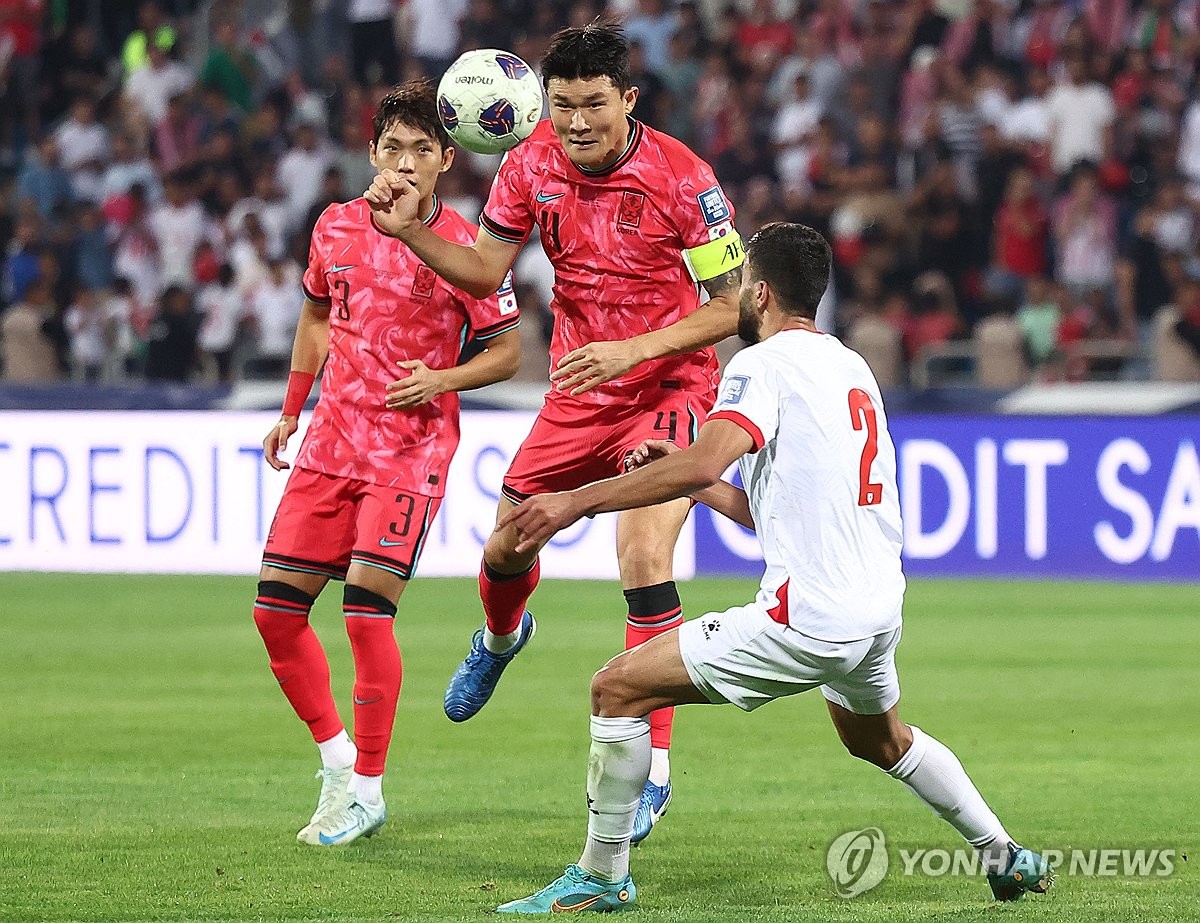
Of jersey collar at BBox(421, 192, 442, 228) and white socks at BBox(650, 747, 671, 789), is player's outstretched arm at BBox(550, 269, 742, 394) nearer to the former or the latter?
jersey collar at BBox(421, 192, 442, 228)

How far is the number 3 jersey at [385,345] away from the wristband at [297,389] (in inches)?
10.8

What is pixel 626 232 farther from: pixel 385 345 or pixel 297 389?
pixel 297 389

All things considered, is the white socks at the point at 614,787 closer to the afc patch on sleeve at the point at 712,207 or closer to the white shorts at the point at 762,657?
the white shorts at the point at 762,657

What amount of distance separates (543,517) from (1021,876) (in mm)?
1646

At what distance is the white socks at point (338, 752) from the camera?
22.8 ft

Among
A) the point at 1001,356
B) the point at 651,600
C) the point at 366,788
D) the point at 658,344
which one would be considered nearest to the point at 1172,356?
the point at 1001,356

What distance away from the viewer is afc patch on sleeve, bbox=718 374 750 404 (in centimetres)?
530

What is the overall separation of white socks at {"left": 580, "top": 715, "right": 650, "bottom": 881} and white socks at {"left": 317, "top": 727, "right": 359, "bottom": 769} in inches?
62.3

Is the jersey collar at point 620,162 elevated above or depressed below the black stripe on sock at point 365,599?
above

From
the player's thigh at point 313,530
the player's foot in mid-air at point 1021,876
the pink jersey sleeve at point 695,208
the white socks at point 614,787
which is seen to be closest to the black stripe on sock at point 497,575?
the player's thigh at point 313,530

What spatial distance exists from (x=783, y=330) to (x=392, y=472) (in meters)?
2.00

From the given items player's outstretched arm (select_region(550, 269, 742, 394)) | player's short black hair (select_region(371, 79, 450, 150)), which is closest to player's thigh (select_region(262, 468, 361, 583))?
player's outstretched arm (select_region(550, 269, 742, 394))

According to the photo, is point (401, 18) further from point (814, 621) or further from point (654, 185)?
point (814, 621)

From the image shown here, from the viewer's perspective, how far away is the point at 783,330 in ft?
18.1
